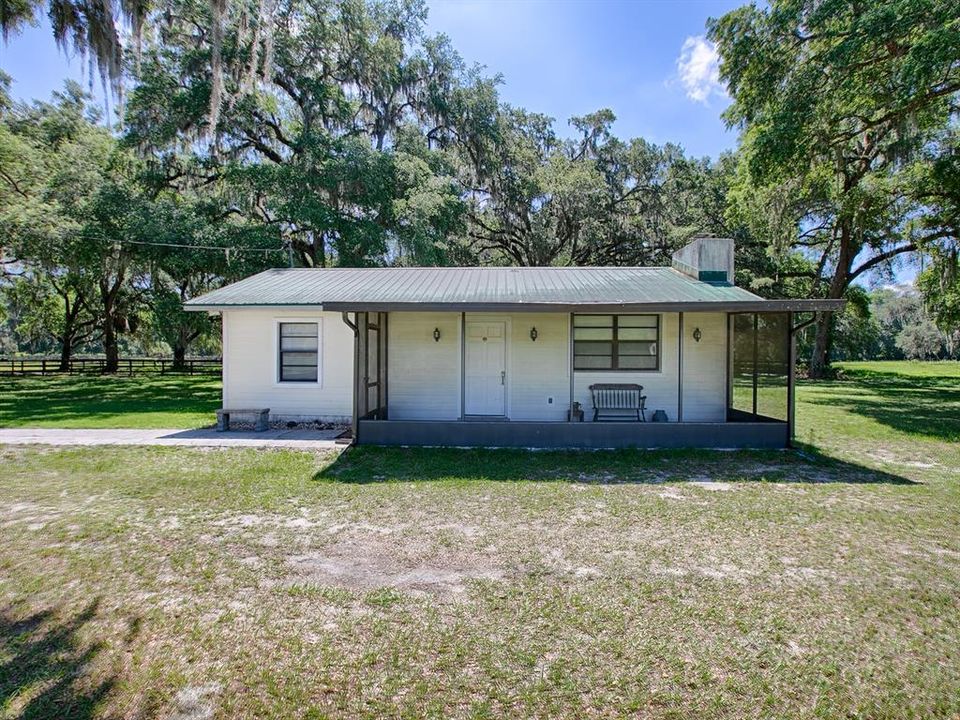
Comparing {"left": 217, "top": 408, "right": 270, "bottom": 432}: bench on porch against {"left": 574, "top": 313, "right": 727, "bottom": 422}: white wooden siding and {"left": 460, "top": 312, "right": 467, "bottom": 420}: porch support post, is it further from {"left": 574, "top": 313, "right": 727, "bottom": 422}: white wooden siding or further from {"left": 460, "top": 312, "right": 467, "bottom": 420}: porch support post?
{"left": 574, "top": 313, "right": 727, "bottom": 422}: white wooden siding

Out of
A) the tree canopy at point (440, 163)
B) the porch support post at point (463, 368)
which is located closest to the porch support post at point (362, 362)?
the porch support post at point (463, 368)

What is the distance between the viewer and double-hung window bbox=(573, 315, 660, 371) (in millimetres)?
10070

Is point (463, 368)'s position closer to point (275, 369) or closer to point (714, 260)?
point (275, 369)

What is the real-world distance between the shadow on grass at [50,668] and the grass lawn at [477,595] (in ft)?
0.04

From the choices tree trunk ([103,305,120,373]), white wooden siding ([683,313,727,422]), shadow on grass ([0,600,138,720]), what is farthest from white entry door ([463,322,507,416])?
tree trunk ([103,305,120,373])

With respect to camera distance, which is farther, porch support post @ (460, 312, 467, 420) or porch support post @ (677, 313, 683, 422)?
porch support post @ (460, 312, 467, 420)

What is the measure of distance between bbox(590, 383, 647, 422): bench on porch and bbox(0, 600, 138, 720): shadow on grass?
26.4 ft

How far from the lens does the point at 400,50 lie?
20.6 metres

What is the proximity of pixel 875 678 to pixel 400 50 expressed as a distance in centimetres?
2325

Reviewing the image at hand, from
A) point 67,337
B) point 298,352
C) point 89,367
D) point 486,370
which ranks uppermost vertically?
point 67,337

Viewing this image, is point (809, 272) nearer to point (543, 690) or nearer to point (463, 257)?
point (463, 257)

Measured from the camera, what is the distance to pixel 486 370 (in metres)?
A: 10.2

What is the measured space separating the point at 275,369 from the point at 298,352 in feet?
1.89

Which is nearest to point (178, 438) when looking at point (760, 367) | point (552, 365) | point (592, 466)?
point (552, 365)
